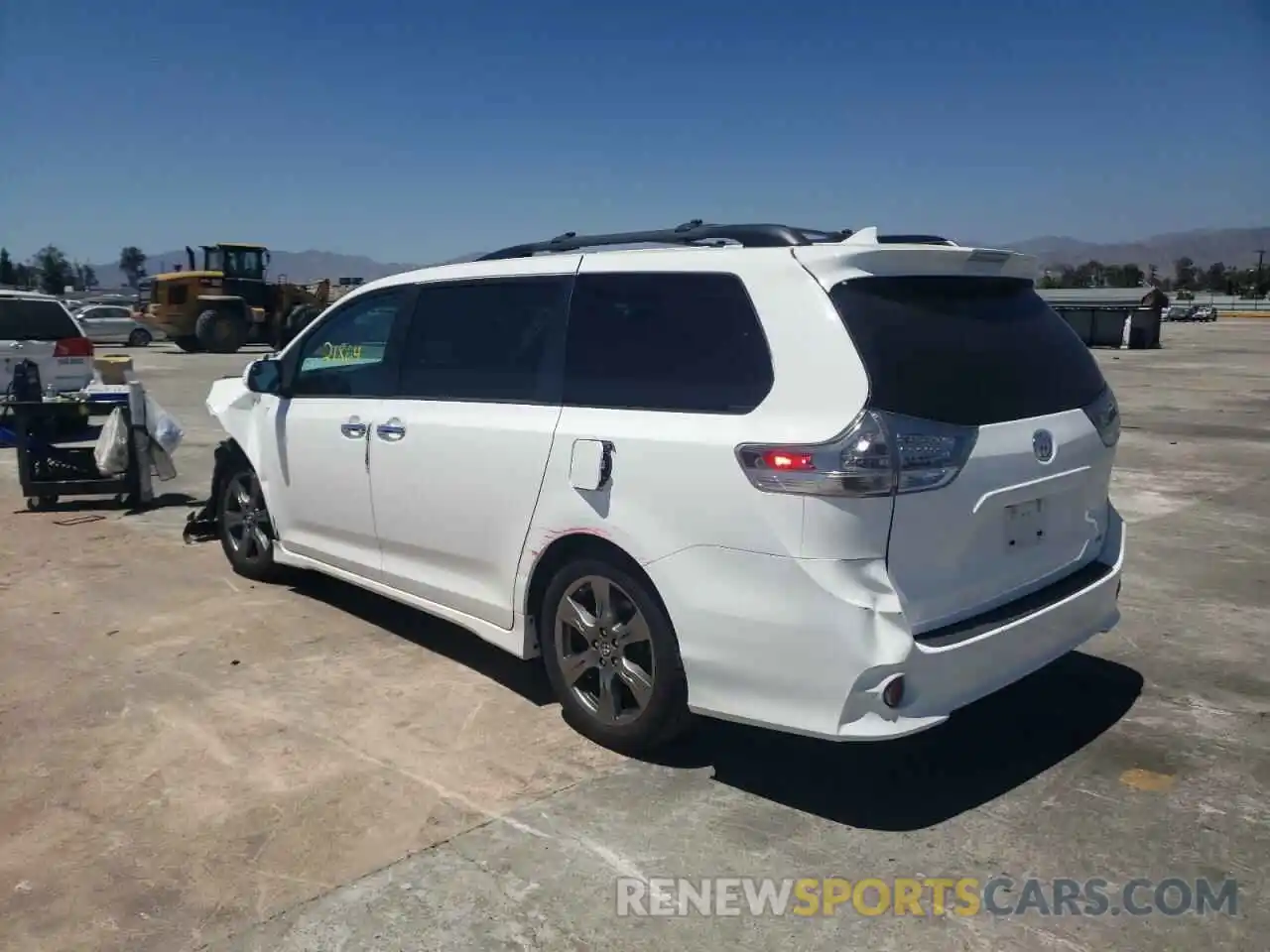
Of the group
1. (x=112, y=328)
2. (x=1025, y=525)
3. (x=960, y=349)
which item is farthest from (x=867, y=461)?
(x=112, y=328)

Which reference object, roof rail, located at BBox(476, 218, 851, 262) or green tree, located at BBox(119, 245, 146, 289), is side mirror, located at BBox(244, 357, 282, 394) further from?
green tree, located at BBox(119, 245, 146, 289)

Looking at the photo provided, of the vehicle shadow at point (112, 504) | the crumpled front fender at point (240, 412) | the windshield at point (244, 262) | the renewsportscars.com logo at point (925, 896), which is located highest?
the windshield at point (244, 262)

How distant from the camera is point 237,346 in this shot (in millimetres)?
30250

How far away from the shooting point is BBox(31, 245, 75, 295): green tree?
8262 centimetres

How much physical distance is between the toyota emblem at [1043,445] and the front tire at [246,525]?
13.8ft

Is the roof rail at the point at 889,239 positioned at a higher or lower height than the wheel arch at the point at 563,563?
higher

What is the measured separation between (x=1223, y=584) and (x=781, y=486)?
4.47 meters

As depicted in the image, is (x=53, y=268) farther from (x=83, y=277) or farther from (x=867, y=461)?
(x=867, y=461)

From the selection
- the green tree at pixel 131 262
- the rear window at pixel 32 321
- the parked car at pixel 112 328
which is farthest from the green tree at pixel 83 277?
the rear window at pixel 32 321

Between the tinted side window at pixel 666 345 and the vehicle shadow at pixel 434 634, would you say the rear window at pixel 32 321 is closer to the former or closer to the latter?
the vehicle shadow at pixel 434 634

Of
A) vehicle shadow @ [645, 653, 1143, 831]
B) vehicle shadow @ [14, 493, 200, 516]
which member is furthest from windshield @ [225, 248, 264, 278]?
vehicle shadow @ [645, 653, 1143, 831]

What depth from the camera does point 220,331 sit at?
29.5 metres

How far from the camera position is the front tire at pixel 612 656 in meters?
3.75

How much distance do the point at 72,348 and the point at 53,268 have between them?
90.8 metres
